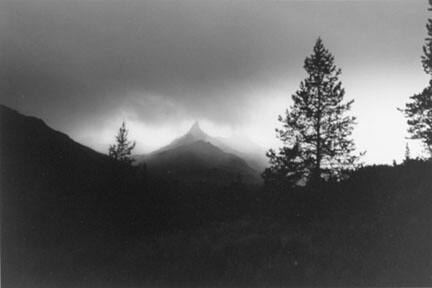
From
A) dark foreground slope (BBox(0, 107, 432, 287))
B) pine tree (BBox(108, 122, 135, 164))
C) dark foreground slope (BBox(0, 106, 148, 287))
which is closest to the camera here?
dark foreground slope (BBox(0, 107, 432, 287))

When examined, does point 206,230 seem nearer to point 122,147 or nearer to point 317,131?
point 317,131

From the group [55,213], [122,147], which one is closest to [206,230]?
[55,213]

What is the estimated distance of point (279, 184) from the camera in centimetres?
1833

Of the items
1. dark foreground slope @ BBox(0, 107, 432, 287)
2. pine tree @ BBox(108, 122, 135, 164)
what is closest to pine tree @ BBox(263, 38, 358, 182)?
dark foreground slope @ BBox(0, 107, 432, 287)

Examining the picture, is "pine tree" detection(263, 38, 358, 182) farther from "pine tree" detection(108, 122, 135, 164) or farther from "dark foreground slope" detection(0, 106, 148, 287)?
"pine tree" detection(108, 122, 135, 164)

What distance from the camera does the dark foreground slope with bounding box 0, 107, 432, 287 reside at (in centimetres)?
955

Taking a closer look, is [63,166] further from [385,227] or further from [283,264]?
[385,227]

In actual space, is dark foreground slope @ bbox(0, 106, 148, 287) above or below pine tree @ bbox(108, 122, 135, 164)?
below

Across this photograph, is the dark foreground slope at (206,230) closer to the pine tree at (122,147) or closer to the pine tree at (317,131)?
the pine tree at (317,131)

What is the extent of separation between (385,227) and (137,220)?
467 inches

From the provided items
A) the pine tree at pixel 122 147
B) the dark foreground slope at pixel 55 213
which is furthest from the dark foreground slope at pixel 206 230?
the pine tree at pixel 122 147

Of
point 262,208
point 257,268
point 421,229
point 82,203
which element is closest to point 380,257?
point 421,229

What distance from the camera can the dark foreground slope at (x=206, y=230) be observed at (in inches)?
376

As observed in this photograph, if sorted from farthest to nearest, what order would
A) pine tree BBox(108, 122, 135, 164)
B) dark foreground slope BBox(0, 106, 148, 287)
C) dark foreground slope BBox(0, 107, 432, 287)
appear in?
1. pine tree BBox(108, 122, 135, 164)
2. dark foreground slope BBox(0, 106, 148, 287)
3. dark foreground slope BBox(0, 107, 432, 287)
